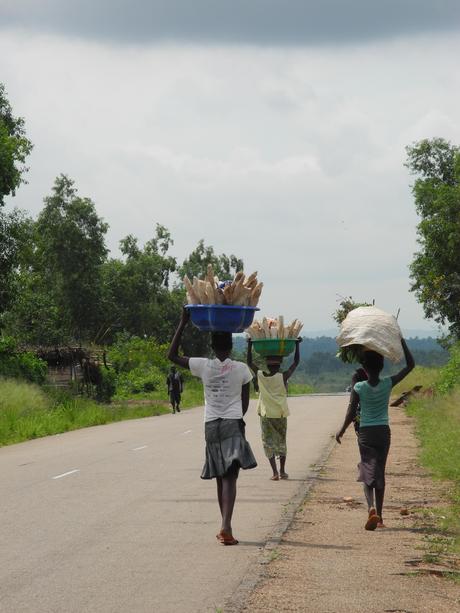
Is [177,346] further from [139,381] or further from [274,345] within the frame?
[139,381]

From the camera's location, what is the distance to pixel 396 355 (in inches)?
422

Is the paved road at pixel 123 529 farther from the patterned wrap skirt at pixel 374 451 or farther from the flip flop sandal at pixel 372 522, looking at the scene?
the patterned wrap skirt at pixel 374 451

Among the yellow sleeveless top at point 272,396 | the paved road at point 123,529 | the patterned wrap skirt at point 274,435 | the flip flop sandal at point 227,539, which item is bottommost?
the paved road at point 123,529

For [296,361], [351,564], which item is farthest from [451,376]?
[351,564]

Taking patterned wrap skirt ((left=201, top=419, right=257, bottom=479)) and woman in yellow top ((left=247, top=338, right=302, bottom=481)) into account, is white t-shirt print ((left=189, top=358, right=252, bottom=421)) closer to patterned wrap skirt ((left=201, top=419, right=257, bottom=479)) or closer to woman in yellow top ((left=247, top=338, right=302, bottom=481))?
patterned wrap skirt ((left=201, top=419, right=257, bottom=479))

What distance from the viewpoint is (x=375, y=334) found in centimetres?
1074

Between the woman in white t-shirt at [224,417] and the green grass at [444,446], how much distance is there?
Answer: 2.14m

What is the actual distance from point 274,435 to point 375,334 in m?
5.93

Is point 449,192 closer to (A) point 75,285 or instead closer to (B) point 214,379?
(A) point 75,285

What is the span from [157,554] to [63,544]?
1.09 meters

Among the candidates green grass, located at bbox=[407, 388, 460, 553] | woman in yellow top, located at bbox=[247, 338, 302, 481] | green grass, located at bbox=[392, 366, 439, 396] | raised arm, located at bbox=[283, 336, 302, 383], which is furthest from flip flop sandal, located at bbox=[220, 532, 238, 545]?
green grass, located at bbox=[392, 366, 439, 396]

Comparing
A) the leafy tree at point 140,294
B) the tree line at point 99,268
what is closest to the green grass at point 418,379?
the tree line at point 99,268

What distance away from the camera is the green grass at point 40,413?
95.8ft

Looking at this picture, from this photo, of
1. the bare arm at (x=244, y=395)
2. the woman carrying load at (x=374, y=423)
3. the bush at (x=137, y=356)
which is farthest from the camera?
the bush at (x=137, y=356)
